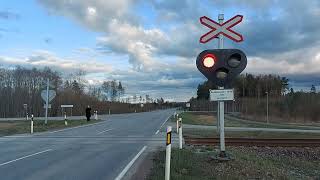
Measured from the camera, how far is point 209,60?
12.2 meters

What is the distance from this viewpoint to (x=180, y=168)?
41.0 feet

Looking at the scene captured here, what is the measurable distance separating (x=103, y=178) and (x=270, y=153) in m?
12.1

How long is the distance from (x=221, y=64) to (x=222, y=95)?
0.86m

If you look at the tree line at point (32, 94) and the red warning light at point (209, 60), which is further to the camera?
the tree line at point (32, 94)

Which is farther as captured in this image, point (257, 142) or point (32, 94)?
point (32, 94)

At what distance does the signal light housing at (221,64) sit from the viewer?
40.0 feet

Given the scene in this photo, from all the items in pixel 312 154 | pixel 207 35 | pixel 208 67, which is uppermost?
pixel 207 35

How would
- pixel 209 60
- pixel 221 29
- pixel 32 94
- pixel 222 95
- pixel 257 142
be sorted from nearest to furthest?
1. pixel 209 60
2. pixel 222 95
3. pixel 221 29
4. pixel 257 142
5. pixel 32 94

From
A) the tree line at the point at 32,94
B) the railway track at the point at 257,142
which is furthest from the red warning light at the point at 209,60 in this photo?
the tree line at the point at 32,94

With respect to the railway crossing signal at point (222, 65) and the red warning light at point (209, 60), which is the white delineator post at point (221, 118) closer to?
the railway crossing signal at point (222, 65)

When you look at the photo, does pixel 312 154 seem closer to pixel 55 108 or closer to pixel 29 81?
pixel 55 108

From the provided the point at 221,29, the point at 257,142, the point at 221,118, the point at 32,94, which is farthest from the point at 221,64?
the point at 32,94

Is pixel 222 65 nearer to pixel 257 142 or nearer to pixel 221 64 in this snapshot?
pixel 221 64

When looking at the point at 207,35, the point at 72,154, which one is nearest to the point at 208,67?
the point at 207,35
